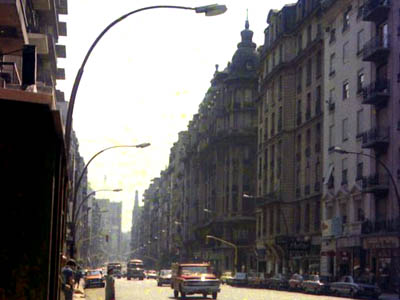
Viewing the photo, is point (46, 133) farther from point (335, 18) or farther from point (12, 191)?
point (335, 18)

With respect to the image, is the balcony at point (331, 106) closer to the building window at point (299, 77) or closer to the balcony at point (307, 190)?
the balcony at point (307, 190)

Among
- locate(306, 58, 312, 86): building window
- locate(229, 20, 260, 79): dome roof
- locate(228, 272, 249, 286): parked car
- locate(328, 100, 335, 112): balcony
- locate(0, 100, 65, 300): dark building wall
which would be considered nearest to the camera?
locate(0, 100, 65, 300): dark building wall

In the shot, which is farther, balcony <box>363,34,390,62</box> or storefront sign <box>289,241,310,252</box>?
storefront sign <box>289,241,310,252</box>

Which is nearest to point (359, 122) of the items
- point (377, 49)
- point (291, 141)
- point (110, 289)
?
point (377, 49)

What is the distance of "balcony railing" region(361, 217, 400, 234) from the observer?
5022 cm

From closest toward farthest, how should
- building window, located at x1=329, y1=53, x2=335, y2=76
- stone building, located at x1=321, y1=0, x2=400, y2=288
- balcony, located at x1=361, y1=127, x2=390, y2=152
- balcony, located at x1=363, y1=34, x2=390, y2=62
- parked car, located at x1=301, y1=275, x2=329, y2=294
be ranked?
1. parked car, located at x1=301, y1=275, x2=329, y2=294
2. stone building, located at x1=321, y1=0, x2=400, y2=288
3. balcony, located at x1=361, y1=127, x2=390, y2=152
4. balcony, located at x1=363, y1=34, x2=390, y2=62
5. building window, located at x1=329, y1=53, x2=335, y2=76

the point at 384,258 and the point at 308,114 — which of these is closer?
the point at 384,258

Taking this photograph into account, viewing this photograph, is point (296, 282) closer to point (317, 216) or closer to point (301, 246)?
point (301, 246)

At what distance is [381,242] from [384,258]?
52.0 inches

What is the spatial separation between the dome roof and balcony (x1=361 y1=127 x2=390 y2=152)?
168ft

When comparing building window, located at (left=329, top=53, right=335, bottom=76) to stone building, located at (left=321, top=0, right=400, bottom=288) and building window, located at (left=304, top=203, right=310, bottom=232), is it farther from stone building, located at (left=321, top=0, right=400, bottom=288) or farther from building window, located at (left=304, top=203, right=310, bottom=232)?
building window, located at (left=304, top=203, right=310, bottom=232)

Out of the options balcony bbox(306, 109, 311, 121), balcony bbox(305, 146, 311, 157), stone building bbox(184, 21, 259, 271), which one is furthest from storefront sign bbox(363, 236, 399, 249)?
stone building bbox(184, 21, 259, 271)

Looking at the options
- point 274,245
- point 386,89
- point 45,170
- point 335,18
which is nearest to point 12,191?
point 45,170

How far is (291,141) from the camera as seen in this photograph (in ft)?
257
